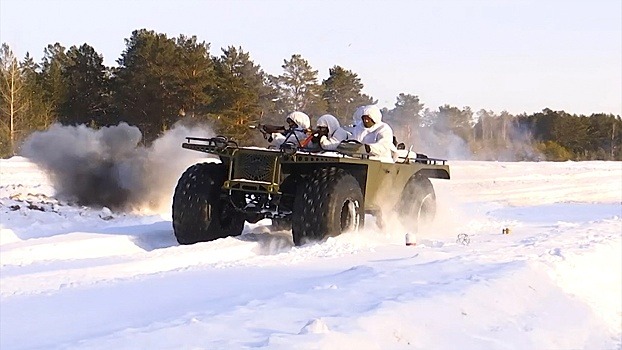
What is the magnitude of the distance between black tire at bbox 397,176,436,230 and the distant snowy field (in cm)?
28

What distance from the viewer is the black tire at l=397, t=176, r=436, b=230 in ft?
37.6

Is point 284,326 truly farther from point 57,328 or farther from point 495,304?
point 495,304

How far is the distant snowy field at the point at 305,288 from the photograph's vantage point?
493 cm

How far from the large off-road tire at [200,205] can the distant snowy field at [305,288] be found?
0.34 metres

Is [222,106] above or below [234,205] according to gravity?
above

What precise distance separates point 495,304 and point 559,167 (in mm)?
26078

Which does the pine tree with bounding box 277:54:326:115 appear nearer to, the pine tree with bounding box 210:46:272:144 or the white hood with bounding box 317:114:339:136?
the pine tree with bounding box 210:46:272:144

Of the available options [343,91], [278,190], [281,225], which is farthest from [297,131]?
[343,91]

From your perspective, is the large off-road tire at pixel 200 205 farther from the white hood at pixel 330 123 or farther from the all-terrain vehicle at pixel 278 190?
the white hood at pixel 330 123

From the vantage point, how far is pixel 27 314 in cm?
575

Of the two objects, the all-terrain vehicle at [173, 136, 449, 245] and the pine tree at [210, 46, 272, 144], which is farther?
the pine tree at [210, 46, 272, 144]

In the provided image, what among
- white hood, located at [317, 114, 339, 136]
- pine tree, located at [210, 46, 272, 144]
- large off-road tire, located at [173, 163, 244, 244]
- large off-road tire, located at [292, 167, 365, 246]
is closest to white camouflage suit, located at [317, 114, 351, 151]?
white hood, located at [317, 114, 339, 136]

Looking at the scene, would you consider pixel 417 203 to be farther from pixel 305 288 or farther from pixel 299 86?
pixel 299 86

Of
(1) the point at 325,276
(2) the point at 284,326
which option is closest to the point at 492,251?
(1) the point at 325,276
